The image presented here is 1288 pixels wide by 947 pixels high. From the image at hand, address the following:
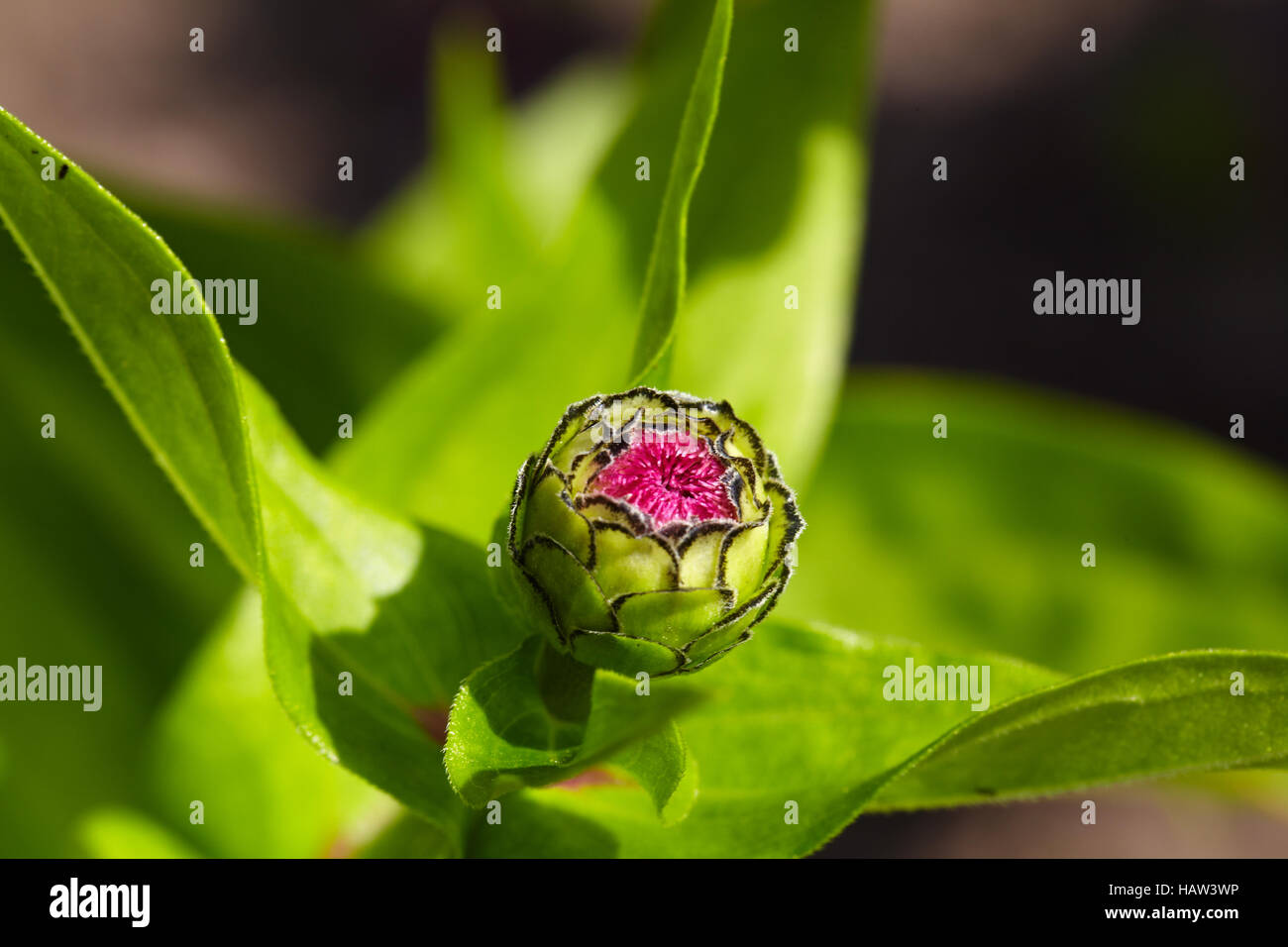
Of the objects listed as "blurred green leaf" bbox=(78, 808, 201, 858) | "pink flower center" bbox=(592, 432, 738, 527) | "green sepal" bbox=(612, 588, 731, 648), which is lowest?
"blurred green leaf" bbox=(78, 808, 201, 858)

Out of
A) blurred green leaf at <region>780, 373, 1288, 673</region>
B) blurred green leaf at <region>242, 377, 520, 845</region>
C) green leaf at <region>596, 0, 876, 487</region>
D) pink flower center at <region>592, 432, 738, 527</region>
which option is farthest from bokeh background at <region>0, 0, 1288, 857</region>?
pink flower center at <region>592, 432, 738, 527</region>

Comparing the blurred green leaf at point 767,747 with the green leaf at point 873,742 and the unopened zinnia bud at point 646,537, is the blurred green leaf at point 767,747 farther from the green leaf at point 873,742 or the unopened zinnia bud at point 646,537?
the unopened zinnia bud at point 646,537

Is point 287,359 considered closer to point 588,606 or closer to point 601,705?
point 601,705

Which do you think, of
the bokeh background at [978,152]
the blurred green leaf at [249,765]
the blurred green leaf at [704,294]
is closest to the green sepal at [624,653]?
the blurred green leaf at [704,294]

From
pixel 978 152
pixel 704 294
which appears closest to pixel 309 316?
pixel 704 294

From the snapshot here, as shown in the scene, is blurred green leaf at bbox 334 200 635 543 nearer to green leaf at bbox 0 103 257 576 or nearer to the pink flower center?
green leaf at bbox 0 103 257 576

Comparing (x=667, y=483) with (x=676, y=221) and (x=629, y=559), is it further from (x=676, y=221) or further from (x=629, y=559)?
(x=676, y=221)
